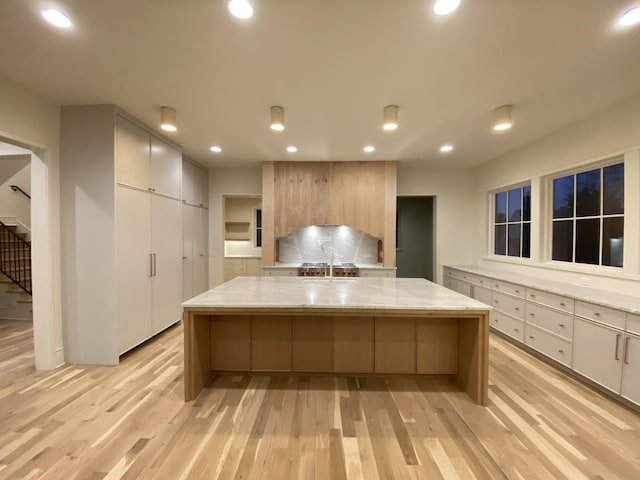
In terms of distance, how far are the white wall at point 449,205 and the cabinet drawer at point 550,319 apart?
2053mm

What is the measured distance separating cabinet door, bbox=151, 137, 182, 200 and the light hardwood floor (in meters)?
2.17

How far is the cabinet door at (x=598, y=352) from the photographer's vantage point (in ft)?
7.01

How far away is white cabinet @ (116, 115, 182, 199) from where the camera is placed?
2816 millimetres

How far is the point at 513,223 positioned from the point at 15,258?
327 inches

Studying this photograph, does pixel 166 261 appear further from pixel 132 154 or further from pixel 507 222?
pixel 507 222

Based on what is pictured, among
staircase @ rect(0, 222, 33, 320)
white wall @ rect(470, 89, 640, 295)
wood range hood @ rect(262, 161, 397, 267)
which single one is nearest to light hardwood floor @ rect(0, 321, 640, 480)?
white wall @ rect(470, 89, 640, 295)

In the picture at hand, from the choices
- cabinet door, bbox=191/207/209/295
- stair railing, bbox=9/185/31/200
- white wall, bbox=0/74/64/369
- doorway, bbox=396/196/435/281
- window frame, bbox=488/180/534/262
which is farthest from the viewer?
doorway, bbox=396/196/435/281

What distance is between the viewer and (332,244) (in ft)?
16.8

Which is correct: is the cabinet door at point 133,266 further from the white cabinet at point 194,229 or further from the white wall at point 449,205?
the white wall at point 449,205

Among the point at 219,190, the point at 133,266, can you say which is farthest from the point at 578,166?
the point at 219,190

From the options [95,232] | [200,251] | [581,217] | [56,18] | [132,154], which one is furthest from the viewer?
[200,251]

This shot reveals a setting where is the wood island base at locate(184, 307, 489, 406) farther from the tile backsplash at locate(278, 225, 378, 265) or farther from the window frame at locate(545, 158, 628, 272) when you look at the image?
the tile backsplash at locate(278, 225, 378, 265)

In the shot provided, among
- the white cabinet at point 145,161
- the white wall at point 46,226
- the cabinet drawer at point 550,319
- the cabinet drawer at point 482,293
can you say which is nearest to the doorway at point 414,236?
the cabinet drawer at point 482,293

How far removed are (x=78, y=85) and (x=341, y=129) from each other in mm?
2506
